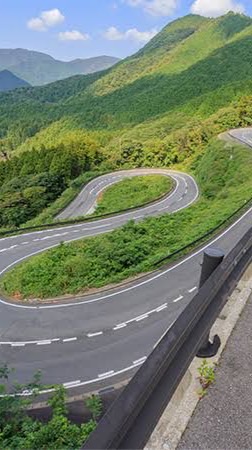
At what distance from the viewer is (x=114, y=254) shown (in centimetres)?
2272

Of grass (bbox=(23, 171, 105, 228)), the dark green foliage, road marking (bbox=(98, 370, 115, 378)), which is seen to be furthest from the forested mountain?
road marking (bbox=(98, 370, 115, 378))

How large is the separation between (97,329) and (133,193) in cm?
3171

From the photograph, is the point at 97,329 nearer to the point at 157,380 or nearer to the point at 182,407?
the point at 182,407

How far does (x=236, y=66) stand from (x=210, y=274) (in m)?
172

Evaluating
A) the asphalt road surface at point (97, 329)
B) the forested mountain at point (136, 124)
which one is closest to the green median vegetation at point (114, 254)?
the asphalt road surface at point (97, 329)

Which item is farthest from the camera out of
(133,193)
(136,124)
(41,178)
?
(136,124)

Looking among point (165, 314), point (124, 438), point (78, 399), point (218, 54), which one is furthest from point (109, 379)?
point (218, 54)

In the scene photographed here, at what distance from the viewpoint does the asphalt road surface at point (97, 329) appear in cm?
1430

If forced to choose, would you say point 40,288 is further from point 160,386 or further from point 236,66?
point 236,66

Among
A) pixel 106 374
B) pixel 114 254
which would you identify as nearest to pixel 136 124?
pixel 114 254

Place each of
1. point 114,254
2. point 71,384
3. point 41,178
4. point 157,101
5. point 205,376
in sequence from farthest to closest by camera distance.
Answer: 1. point 157,101
2. point 41,178
3. point 114,254
4. point 71,384
5. point 205,376

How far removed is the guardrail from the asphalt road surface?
11732mm

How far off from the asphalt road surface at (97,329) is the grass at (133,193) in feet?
67.3

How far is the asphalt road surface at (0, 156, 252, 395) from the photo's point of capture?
14.3 metres
